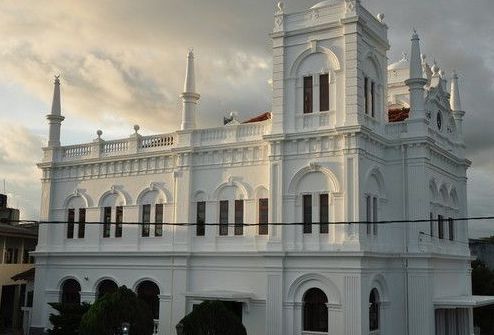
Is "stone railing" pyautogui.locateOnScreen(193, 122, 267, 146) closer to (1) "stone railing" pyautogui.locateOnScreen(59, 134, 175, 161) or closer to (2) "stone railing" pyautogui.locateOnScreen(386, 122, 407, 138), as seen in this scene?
(1) "stone railing" pyautogui.locateOnScreen(59, 134, 175, 161)

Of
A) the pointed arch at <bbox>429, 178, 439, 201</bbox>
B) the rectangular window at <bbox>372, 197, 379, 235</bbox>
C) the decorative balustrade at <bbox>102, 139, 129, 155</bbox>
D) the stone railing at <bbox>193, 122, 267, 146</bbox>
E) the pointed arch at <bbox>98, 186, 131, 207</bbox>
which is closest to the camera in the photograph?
the rectangular window at <bbox>372, 197, 379, 235</bbox>

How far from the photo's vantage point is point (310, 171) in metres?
30.3

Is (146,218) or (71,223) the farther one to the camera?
(71,223)

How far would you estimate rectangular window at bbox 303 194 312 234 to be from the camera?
98.8ft

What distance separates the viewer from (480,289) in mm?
45188

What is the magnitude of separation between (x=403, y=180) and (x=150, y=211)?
45.5ft

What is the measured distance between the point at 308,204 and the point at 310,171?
1569 mm

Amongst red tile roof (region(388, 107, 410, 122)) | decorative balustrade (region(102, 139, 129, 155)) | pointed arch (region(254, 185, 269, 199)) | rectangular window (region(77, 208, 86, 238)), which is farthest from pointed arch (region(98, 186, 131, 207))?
red tile roof (region(388, 107, 410, 122))

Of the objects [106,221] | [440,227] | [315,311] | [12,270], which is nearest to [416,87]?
[440,227]

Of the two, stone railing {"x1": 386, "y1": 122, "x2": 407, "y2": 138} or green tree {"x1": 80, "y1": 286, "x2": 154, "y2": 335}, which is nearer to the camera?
green tree {"x1": 80, "y1": 286, "x2": 154, "y2": 335}

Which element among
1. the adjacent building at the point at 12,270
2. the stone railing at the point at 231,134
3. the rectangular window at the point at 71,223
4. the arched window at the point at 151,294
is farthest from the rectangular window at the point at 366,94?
the adjacent building at the point at 12,270

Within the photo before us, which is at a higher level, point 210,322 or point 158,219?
point 158,219

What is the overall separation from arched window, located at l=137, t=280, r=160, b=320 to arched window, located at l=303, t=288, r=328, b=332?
28.6 ft

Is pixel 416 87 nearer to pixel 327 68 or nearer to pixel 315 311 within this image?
pixel 327 68
